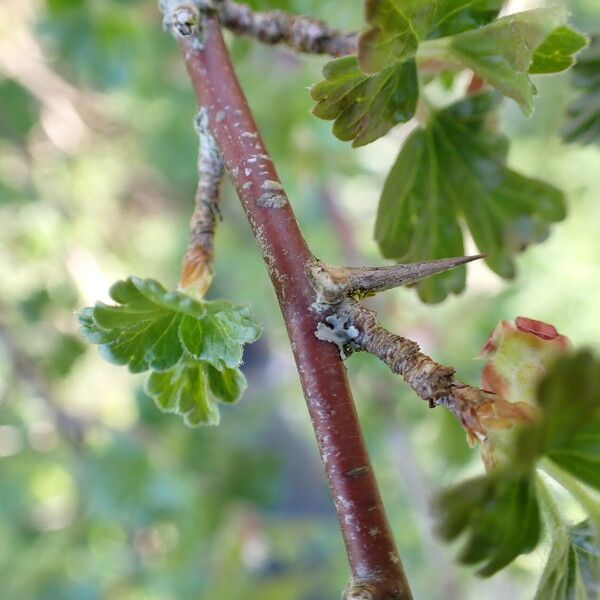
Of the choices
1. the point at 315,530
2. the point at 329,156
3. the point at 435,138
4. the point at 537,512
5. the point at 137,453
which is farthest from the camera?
the point at 315,530

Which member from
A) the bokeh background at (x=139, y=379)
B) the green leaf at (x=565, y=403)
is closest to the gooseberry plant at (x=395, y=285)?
the green leaf at (x=565, y=403)

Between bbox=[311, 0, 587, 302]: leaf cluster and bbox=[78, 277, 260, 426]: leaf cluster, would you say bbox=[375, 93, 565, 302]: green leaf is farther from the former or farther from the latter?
bbox=[78, 277, 260, 426]: leaf cluster

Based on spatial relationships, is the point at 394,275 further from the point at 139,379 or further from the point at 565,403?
the point at 139,379

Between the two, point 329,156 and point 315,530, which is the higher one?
point 329,156

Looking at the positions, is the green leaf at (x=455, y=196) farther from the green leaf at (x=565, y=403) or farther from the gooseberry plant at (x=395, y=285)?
the green leaf at (x=565, y=403)

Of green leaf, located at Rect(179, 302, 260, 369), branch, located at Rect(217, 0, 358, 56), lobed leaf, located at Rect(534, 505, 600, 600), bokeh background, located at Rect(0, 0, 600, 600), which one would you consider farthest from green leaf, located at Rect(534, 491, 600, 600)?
bokeh background, located at Rect(0, 0, 600, 600)

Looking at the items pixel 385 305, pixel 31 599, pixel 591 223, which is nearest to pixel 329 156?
pixel 385 305

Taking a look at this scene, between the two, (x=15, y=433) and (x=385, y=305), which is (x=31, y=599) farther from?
(x=385, y=305)
